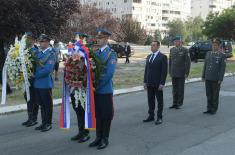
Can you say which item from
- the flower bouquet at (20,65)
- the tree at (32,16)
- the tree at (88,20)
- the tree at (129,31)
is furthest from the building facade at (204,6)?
the flower bouquet at (20,65)

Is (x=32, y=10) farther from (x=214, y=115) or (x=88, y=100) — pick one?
(x=88, y=100)

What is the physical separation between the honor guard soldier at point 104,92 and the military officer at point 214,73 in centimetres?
436

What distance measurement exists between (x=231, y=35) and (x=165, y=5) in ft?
402

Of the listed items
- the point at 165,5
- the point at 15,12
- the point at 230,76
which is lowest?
the point at 230,76

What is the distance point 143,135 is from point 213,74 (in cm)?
333

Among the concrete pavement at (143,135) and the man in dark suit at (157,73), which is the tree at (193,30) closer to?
the concrete pavement at (143,135)

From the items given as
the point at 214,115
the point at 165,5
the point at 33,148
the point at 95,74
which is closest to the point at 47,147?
the point at 33,148

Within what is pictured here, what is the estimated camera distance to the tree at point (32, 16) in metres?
14.5

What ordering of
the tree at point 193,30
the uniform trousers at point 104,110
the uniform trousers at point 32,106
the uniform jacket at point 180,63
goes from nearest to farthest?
the uniform trousers at point 104,110 < the uniform trousers at point 32,106 < the uniform jacket at point 180,63 < the tree at point 193,30

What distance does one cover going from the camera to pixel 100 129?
24.0ft

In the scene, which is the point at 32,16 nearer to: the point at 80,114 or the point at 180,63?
the point at 180,63

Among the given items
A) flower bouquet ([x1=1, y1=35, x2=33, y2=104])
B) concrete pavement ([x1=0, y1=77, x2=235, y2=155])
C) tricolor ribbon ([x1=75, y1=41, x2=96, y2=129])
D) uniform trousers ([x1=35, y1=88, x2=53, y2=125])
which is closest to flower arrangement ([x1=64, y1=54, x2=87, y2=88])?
tricolor ribbon ([x1=75, y1=41, x2=96, y2=129])

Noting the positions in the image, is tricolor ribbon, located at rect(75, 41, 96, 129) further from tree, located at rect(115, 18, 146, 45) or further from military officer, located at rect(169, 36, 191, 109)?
tree, located at rect(115, 18, 146, 45)

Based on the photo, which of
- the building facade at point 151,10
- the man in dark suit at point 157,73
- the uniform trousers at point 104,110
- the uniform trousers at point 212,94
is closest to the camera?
the uniform trousers at point 104,110
